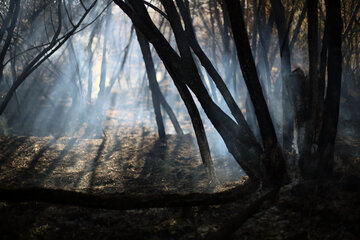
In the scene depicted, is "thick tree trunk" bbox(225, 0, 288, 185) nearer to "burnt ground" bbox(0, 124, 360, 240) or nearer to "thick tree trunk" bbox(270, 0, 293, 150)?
"burnt ground" bbox(0, 124, 360, 240)

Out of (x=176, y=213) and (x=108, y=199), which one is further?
(x=176, y=213)

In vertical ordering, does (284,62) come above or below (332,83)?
above

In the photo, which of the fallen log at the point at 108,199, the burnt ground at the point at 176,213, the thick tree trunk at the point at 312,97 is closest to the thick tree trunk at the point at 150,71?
the burnt ground at the point at 176,213

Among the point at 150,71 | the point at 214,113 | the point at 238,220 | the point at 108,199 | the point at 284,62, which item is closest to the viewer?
the point at 238,220

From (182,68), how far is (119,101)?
11.7 m

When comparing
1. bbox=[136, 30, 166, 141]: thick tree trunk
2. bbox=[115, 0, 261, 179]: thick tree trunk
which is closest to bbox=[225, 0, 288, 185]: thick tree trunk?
bbox=[115, 0, 261, 179]: thick tree trunk

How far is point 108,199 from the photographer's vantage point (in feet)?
6.91

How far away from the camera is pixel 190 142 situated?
575cm

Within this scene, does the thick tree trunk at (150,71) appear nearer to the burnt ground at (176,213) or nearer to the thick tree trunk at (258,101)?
the burnt ground at (176,213)

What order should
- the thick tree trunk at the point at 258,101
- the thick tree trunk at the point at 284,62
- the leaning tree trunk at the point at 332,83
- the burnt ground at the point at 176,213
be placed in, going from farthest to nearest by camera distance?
the thick tree trunk at the point at 284,62 < the leaning tree trunk at the point at 332,83 < the thick tree trunk at the point at 258,101 < the burnt ground at the point at 176,213

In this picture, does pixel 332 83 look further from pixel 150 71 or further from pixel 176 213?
pixel 150 71

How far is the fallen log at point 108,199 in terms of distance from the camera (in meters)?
2.00

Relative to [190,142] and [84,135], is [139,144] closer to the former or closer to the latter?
[190,142]

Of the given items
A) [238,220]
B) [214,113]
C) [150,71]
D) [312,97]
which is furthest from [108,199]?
[150,71]
